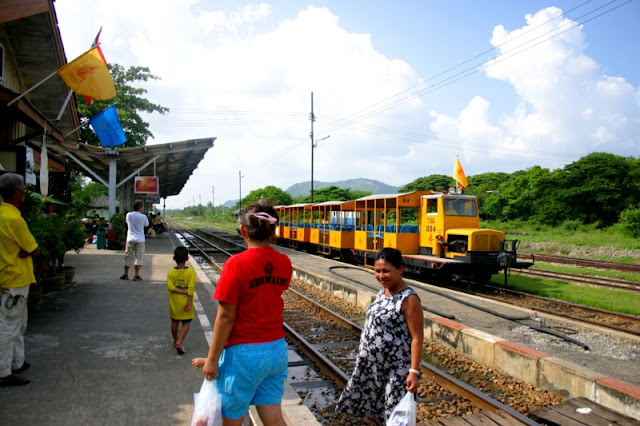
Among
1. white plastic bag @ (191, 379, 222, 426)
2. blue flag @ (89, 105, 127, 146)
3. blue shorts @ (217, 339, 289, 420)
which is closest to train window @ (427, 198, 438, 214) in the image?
blue flag @ (89, 105, 127, 146)

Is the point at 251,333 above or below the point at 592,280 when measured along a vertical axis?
above

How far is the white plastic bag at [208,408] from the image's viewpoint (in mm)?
2414

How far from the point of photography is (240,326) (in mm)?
2533

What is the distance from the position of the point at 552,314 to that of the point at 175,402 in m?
7.40

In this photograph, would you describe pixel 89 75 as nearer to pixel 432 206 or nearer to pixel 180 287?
pixel 180 287

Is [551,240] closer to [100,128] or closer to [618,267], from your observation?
[618,267]

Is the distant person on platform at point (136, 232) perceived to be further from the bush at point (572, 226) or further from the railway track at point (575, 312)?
the bush at point (572, 226)

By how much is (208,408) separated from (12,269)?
2.57 metres

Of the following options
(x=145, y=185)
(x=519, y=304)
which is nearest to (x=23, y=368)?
(x=519, y=304)

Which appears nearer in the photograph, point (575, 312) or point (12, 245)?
point (12, 245)

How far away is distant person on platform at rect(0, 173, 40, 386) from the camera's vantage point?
151 inches

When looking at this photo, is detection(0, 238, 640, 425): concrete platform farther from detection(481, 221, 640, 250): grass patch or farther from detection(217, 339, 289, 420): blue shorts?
detection(481, 221, 640, 250): grass patch

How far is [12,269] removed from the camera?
388 cm

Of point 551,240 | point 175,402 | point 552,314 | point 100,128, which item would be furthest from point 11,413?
point 551,240
